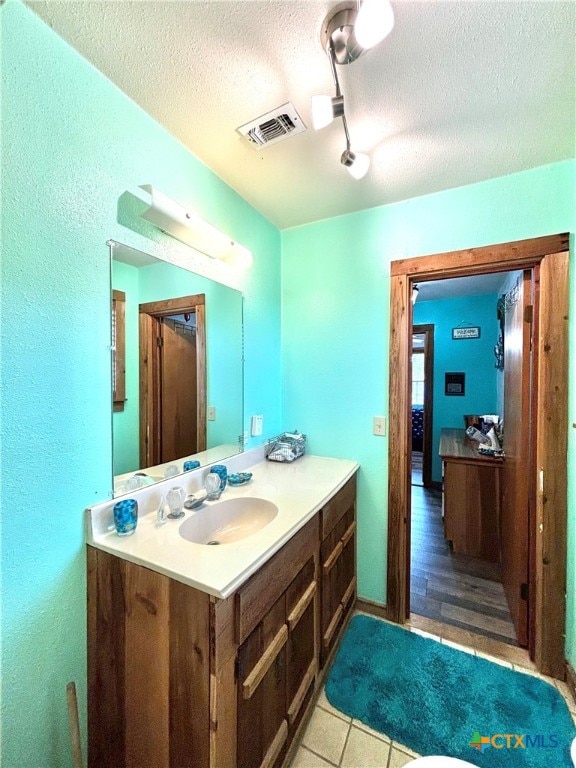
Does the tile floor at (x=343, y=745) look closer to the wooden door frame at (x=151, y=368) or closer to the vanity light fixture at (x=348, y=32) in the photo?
the wooden door frame at (x=151, y=368)

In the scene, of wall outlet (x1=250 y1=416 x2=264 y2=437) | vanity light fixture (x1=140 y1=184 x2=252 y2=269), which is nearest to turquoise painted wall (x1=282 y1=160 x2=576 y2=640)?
wall outlet (x1=250 y1=416 x2=264 y2=437)

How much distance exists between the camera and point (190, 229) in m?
1.23

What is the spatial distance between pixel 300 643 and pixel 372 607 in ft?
2.83

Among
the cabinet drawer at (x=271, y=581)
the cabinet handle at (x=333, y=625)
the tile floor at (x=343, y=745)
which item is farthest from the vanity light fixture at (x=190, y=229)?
A: the tile floor at (x=343, y=745)

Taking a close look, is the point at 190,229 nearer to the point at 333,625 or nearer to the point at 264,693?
the point at 264,693

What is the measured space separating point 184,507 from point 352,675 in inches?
45.6

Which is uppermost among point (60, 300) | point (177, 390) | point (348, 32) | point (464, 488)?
point (348, 32)

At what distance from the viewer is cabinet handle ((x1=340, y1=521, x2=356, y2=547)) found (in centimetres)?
159

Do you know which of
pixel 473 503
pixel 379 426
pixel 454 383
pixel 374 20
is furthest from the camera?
pixel 454 383

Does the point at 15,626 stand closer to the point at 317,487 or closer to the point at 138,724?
the point at 138,724

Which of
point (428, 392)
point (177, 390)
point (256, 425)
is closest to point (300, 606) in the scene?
point (256, 425)

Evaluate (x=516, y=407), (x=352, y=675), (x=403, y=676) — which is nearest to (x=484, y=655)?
(x=403, y=676)

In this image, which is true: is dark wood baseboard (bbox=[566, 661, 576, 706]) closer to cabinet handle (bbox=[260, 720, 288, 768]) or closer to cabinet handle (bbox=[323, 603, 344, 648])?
cabinet handle (bbox=[323, 603, 344, 648])

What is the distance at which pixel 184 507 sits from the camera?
1.20 m
